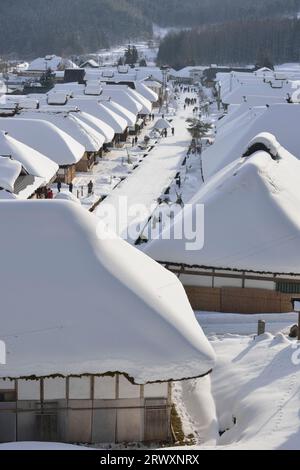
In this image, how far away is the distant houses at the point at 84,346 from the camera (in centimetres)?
1043

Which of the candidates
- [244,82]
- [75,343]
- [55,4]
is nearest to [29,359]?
[75,343]

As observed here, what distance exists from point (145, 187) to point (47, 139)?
207 inches

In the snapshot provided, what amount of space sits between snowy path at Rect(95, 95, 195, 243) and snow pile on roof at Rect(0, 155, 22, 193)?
11.6 ft

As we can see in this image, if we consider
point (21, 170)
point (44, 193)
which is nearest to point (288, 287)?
point (21, 170)

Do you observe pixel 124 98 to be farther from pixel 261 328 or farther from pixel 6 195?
pixel 261 328

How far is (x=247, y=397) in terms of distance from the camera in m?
11.7

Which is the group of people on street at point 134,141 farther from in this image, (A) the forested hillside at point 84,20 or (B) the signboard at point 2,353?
(A) the forested hillside at point 84,20

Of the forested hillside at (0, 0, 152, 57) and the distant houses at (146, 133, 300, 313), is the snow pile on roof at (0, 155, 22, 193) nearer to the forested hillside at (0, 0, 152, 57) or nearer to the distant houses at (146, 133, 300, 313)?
the distant houses at (146, 133, 300, 313)

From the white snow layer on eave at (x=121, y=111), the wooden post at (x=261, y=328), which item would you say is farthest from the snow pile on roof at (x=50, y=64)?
the wooden post at (x=261, y=328)

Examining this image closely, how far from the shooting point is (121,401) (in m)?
11.0

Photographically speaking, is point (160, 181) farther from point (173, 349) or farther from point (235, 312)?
point (173, 349)

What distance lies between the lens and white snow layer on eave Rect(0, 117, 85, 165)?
106ft
